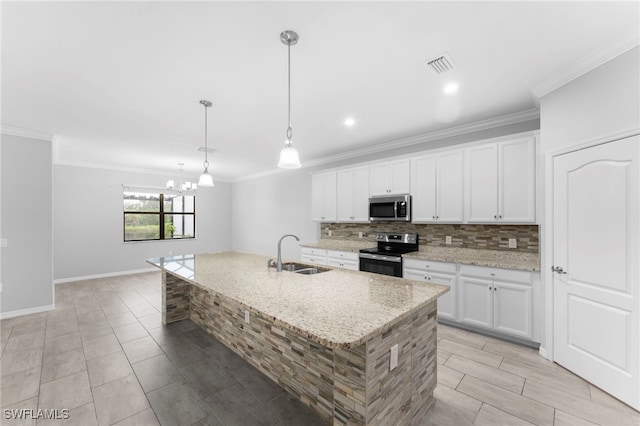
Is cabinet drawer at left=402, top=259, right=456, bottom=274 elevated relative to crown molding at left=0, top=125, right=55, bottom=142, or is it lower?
Answer: lower

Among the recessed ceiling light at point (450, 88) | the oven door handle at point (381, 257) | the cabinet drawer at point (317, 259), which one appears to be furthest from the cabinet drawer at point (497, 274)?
the cabinet drawer at point (317, 259)

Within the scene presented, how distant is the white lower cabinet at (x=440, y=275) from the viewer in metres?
3.32

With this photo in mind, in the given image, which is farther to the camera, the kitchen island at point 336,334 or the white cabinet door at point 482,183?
the white cabinet door at point 482,183

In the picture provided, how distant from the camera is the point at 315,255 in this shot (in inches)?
199

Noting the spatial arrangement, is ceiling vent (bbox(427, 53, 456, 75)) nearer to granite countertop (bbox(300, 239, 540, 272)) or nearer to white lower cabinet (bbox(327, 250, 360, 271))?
granite countertop (bbox(300, 239, 540, 272))

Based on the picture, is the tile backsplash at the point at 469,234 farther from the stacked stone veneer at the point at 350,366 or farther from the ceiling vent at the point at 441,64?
the ceiling vent at the point at 441,64

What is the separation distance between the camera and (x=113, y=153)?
5184 mm

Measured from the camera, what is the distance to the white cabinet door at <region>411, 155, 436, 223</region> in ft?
12.3

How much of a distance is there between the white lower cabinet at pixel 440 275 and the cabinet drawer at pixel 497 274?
15 centimetres

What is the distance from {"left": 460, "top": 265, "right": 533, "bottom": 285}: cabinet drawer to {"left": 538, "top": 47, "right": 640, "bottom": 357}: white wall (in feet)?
0.53

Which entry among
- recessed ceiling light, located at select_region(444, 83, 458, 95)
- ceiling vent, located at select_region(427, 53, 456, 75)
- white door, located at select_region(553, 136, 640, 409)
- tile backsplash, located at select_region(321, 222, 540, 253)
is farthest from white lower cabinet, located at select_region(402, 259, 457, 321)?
ceiling vent, located at select_region(427, 53, 456, 75)

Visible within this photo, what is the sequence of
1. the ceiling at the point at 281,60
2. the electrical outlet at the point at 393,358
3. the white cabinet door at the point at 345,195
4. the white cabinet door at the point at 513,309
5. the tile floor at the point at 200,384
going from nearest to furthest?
the electrical outlet at the point at 393,358 < the ceiling at the point at 281,60 < the tile floor at the point at 200,384 < the white cabinet door at the point at 513,309 < the white cabinet door at the point at 345,195

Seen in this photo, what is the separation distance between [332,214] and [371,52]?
10.7 feet

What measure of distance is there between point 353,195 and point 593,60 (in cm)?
316
